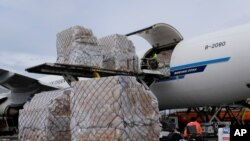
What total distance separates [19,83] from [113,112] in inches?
385

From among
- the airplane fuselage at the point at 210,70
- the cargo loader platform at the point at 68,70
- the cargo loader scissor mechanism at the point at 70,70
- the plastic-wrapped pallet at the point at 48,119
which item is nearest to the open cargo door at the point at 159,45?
the airplane fuselage at the point at 210,70

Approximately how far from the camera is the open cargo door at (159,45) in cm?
1619

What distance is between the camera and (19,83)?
17.7m

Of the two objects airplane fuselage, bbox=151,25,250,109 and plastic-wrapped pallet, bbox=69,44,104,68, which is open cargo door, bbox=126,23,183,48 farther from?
plastic-wrapped pallet, bbox=69,44,104,68

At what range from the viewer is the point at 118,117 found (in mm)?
8758

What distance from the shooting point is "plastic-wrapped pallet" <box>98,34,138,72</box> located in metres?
14.7

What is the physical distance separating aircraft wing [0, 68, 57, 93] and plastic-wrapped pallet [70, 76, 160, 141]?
7.96 m

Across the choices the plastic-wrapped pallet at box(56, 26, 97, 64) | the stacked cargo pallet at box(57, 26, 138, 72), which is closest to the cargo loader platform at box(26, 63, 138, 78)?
the stacked cargo pallet at box(57, 26, 138, 72)

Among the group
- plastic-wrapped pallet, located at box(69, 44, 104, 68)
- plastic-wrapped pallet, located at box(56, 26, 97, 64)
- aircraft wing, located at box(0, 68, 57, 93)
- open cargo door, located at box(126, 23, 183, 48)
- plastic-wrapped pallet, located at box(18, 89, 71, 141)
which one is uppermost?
open cargo door, located at box(126, 23, 183, 48)

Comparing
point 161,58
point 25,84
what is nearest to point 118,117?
point 161,58

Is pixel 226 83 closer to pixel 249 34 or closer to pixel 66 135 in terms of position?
pixel 249 34

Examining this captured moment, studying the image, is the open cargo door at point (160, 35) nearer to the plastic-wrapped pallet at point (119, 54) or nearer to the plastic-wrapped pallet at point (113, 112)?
the plastic-wrapped pallet at point (119, 54)

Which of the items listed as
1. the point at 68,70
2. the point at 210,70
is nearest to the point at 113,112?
the point at 68,70

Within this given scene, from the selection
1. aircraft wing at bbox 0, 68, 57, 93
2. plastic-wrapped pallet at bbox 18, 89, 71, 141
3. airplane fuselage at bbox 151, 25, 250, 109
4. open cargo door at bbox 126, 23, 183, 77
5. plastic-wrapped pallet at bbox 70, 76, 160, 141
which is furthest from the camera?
aircraft wing at bbox 0, 68, 57, 93
